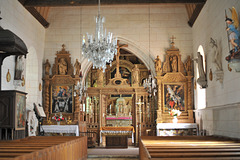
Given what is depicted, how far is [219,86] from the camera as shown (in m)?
9.42

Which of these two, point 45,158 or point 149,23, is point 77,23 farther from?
point 45,158

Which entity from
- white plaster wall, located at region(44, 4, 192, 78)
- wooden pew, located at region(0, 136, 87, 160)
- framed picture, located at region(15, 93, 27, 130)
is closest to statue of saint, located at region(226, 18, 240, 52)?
wooden pew, located at region(0, 136, 87, 160)

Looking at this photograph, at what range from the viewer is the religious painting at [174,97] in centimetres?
1303

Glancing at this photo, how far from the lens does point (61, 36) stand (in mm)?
13781

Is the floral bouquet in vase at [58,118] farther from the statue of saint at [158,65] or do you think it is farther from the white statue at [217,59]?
the white statue at [217,59]

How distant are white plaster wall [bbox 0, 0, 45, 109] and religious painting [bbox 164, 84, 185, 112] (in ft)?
16.9

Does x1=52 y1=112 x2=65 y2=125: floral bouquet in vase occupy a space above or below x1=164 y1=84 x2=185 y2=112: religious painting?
below

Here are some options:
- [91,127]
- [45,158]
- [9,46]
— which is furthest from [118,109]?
[45,158]

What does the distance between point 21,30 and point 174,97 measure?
6427 millimetres

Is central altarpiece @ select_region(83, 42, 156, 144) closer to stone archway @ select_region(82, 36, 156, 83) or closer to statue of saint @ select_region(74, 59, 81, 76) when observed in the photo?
stone archway @ select_region(82, 36, 156, 83)

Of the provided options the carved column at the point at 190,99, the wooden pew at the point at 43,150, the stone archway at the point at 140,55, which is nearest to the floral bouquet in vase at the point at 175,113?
the carved column at the point at 190,99

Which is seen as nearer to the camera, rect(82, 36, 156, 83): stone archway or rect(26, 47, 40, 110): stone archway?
rect(26, 47, 40, 110): stone archway

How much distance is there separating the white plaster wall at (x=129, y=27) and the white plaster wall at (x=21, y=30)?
71 centimetres

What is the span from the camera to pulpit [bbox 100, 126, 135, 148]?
1272 cm
